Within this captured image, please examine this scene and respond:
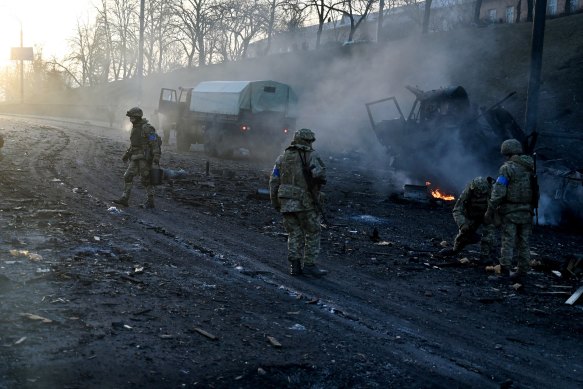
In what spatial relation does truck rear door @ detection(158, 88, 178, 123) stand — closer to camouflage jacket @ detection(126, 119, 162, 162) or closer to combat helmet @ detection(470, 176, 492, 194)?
camouflage jacket @ detection(126, 119, 162, 162)

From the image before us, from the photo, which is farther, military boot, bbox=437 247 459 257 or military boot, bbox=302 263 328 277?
military boot, bbox=437 247 459 257

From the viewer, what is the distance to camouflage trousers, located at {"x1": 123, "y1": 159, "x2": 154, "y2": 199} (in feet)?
35.4

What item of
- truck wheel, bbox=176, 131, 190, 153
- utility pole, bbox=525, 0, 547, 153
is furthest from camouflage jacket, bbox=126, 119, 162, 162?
truck wheel, bbox=176, 131, 190, 153

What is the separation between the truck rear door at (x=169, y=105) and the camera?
24391mm

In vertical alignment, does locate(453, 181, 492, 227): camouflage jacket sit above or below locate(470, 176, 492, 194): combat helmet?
below

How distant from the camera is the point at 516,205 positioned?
741 cm

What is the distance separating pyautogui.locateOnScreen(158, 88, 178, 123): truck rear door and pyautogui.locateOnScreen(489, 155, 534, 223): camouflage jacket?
1853 centimetres

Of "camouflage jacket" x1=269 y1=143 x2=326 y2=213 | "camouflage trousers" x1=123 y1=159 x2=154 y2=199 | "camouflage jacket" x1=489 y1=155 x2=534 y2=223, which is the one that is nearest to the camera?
"camouflage jacket" x1=269 y1=143 x2=326 y2=213

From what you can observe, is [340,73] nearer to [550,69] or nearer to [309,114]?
[309,114]

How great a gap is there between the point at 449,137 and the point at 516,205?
8021 mm

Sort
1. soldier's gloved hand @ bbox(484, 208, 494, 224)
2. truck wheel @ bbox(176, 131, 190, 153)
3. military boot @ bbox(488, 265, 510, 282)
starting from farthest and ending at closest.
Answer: truck wheel @ bbox(176, 131, 190, 153), soldier's gloved hand @ bbox(484, 208, 494, 224), military boot @ bbox(488, 265, 510, 282)

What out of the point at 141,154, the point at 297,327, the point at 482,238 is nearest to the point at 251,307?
the point at 297,327

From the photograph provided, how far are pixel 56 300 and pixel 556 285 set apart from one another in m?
6.04

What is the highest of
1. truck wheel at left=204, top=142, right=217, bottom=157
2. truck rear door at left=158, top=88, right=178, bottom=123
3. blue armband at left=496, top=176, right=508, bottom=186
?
truck rear door at left=158, top=88, right=178, bottom=123
